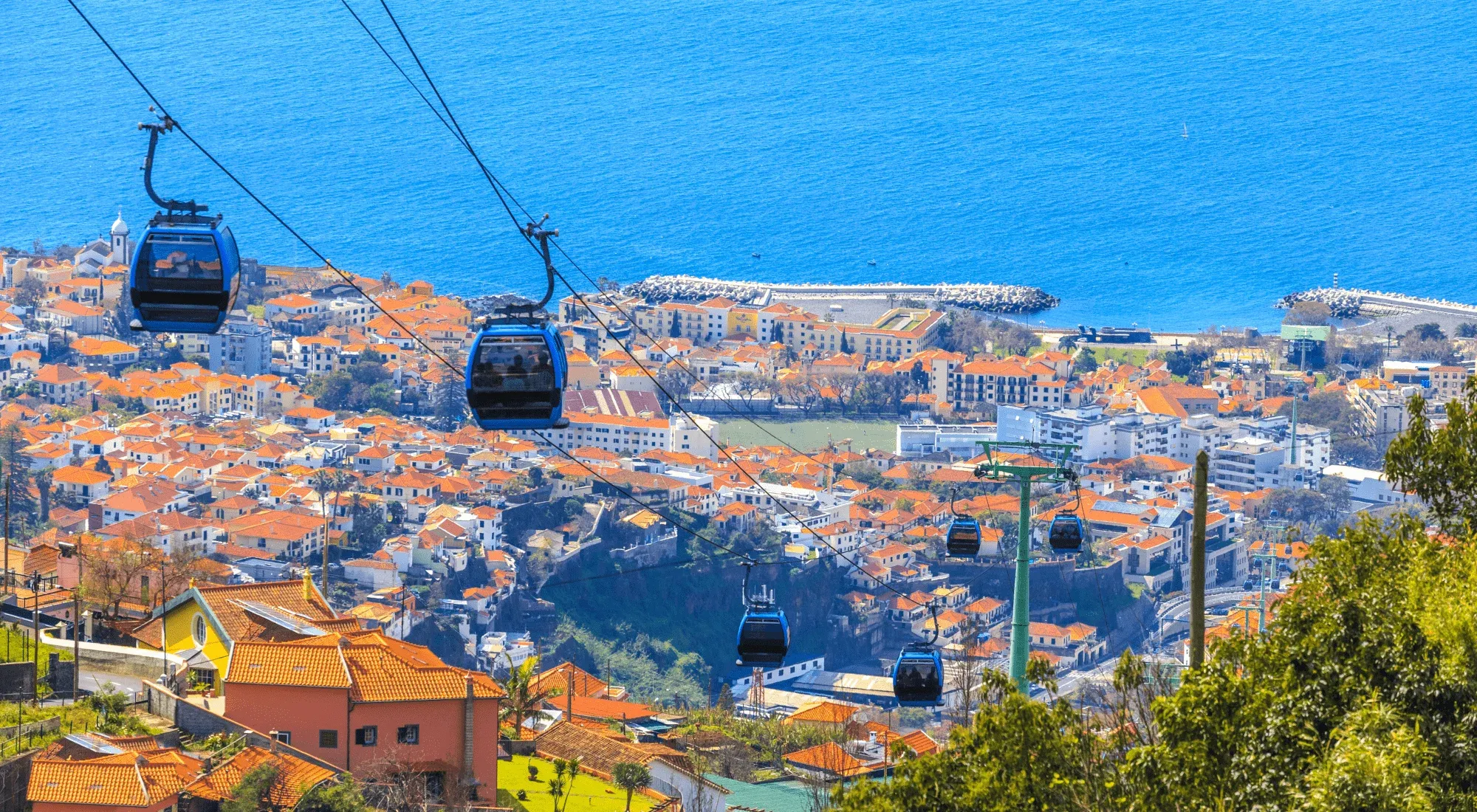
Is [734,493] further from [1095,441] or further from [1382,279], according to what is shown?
[1382,279]

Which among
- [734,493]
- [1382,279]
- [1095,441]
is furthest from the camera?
[1382,279]

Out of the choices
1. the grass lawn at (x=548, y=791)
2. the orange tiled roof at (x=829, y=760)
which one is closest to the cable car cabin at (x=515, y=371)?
the grass lawn at (x=548, y=791)

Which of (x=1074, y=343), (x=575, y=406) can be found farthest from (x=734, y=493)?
(x=1074, y=343)

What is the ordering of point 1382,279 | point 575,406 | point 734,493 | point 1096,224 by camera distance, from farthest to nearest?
point 1096,224 → point 1382,279 → point 575,406 → point 734,493

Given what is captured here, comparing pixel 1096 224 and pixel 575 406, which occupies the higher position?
pixel 1096 224

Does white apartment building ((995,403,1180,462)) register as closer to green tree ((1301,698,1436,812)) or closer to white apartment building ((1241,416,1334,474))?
white apartment building ((1241,416,1334,474))

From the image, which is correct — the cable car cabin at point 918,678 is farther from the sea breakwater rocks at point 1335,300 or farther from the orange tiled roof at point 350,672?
the sea breakwater rocks at point 1335,300

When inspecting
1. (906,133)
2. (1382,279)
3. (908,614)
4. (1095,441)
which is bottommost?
(908,614)

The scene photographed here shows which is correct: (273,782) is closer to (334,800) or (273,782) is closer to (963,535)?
(334,800)
